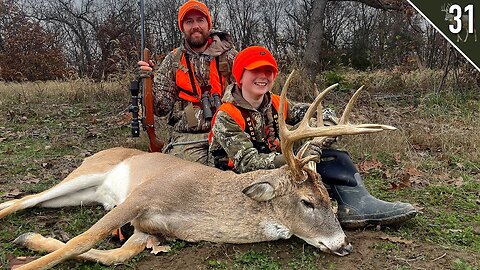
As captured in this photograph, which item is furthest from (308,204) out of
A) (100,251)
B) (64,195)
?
(64,195)

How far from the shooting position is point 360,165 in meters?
5.70

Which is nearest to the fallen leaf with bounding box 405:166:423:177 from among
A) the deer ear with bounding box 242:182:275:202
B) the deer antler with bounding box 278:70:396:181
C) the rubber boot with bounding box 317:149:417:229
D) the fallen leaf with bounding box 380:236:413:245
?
the rubber boot with bounding box 317:149:417:229

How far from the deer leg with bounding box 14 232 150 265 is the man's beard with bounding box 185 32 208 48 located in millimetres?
2416

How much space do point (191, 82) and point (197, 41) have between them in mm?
440

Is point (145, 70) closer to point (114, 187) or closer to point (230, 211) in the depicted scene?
point (114, 187)

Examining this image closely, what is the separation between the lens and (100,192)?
173 inches

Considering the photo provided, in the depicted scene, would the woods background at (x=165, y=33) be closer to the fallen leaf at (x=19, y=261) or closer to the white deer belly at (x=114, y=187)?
the white deer belly at (x=114, y=187)

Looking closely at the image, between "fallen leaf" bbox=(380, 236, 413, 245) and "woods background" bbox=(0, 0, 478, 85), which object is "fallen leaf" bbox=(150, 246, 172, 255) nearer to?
"fallen leaf" bbox=(380, 236, 413, 245)

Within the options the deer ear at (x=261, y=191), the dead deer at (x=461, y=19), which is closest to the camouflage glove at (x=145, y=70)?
the deer ear at (x=261, y=191)

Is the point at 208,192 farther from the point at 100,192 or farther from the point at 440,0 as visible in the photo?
the point at 440,0

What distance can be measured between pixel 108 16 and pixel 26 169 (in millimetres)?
17319

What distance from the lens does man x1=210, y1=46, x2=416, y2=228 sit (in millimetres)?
3775

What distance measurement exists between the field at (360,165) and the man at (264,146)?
16 cm

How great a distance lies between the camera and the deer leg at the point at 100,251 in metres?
3.26
